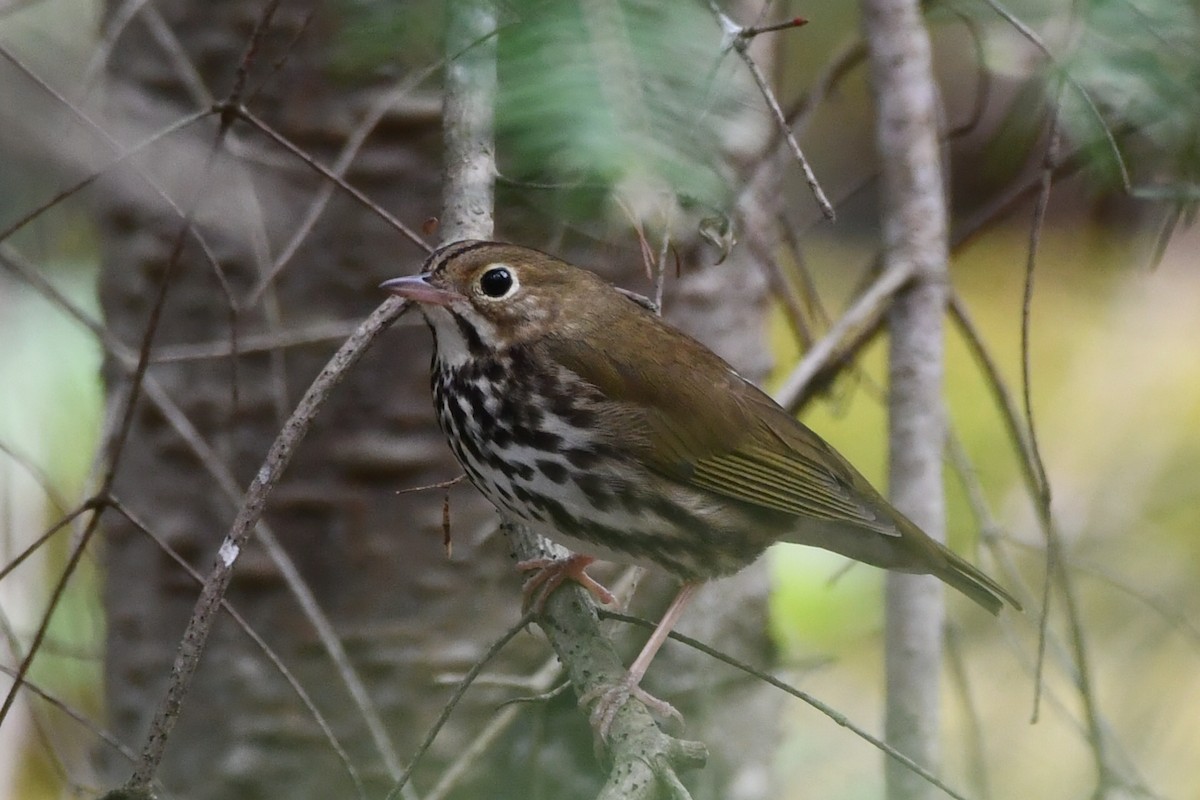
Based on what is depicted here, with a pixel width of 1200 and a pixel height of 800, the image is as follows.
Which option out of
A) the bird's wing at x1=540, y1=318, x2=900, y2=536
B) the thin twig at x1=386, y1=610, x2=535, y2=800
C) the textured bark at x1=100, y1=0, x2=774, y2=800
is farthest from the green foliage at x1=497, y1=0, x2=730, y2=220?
the textured bark at x1=100, y1=0, x2=774, y2=800

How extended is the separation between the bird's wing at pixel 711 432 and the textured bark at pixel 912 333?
17 cm

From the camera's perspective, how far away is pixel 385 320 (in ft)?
7.81

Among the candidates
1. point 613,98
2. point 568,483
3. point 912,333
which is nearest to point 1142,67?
point 613,98

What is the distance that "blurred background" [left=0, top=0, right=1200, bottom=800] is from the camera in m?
1.17

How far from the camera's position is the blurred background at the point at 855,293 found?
1.17 m

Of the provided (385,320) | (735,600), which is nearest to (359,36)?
(385,320)

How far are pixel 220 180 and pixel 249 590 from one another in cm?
99

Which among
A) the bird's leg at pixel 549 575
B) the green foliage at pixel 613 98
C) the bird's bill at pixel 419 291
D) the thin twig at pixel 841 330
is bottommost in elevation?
the green foliage at pixel 613 98

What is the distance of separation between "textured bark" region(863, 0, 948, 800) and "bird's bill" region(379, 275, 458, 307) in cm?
112

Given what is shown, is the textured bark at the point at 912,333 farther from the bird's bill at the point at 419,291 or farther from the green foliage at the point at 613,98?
the green foliage at the point at 613,98

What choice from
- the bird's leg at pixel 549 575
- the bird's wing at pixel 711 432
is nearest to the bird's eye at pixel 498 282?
the bird's wing at pixel 711 432

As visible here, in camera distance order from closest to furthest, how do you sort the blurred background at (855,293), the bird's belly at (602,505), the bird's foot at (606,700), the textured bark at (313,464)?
the blurred background at (855,293), the bird's foot at (606,700), the bird's belly at (602,505), the textured bark at (313,464)

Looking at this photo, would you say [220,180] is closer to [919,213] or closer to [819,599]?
[919,213]

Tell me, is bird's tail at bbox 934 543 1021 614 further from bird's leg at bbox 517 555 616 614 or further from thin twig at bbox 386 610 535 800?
thin twig at bbox 386 610 535 800
